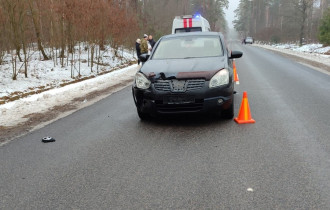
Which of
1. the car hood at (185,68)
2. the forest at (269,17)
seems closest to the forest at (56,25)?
the car hood at (185,68)

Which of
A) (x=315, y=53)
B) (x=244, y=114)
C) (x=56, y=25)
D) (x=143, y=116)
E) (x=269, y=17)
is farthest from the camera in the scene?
(x=269, y=17)

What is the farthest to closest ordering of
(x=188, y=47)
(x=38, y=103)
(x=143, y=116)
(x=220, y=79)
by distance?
(x=38, y=103) < (x=188, y=47) < (x=143, y=116) < (x=220, y=79)

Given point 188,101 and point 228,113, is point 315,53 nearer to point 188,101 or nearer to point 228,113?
point 228,113

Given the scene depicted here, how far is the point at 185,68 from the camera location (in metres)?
5.77

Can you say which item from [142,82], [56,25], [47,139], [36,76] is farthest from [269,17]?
[47,139]

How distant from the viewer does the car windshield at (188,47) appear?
688cm

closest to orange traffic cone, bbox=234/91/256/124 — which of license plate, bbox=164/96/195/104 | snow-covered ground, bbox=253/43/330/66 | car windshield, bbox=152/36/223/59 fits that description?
license plate, bbox=164/96/195/104

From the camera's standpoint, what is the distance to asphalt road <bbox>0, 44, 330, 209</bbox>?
3205 mm

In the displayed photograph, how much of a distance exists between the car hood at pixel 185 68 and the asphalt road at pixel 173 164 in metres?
0.95

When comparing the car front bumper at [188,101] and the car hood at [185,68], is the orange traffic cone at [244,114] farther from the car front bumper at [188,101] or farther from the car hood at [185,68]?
the car hood at [185,68]

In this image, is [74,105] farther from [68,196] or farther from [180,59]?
[68,196]

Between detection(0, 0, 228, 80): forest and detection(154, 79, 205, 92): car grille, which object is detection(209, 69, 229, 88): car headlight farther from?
detection(0, 0, 228, 80): forest

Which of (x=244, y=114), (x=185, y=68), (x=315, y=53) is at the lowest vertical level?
(x=244, y=114)

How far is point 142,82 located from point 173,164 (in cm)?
216
